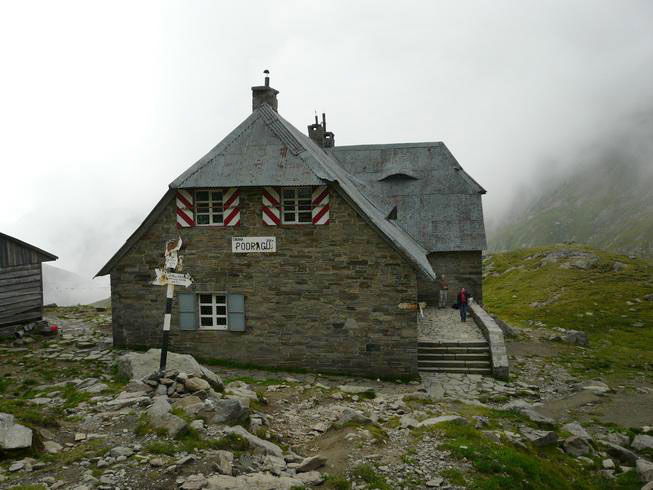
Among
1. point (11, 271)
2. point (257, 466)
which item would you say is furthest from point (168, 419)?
point (11, 271)

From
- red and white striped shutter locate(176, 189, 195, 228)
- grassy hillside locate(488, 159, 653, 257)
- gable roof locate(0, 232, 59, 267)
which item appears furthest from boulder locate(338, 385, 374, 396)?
grassy hillside locate(488, 159, 653, 257)

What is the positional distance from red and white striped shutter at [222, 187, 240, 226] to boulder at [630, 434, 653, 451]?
1230 centimetres

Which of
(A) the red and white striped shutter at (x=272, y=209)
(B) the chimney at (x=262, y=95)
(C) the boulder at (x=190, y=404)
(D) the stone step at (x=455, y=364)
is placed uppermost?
(B) the chimney at (x=262, y=95)

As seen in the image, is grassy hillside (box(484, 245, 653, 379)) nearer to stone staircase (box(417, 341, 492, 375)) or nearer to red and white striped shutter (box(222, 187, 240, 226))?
stone staircase (box(417, 341, 492, 375))

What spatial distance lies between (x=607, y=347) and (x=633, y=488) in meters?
16.3

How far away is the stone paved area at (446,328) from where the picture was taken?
61.2ft

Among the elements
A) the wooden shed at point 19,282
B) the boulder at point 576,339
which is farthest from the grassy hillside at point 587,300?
the wooden shed at point 19,282

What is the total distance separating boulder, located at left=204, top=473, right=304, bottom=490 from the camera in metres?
6.45

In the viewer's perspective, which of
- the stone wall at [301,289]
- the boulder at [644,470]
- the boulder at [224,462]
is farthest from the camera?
the stone wall at [301,289]

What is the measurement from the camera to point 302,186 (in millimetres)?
15602

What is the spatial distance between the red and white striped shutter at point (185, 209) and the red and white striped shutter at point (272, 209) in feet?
8.06

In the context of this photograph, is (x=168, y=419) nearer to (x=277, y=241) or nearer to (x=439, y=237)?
(x=277, y=241)

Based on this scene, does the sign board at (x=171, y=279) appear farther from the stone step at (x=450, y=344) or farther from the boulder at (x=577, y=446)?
the stone step at (x=450, y=344)

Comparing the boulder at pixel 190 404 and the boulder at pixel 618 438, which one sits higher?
the boulder at pixel 190 404
